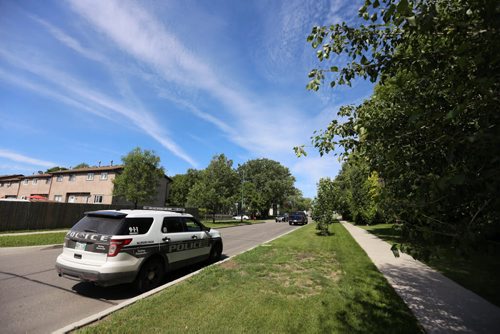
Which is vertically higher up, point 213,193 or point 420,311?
point 213,193

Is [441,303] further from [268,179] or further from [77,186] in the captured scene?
[268,179]

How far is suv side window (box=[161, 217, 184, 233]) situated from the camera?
711cm

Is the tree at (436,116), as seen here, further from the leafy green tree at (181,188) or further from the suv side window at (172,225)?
the leafy green tree at (181,188)

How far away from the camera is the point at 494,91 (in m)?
2.39

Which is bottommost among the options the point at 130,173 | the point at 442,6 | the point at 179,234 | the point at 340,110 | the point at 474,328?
the point at 474,328

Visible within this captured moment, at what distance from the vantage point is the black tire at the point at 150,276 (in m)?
6.09

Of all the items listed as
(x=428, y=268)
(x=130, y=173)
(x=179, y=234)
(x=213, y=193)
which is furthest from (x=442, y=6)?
(x=213, y=193)

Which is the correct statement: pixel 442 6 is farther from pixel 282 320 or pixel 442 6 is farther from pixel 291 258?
pixel 291 258

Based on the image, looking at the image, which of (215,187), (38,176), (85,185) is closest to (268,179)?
(215,187)

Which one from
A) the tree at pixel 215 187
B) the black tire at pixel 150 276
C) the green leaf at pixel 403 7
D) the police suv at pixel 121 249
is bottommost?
the black tire at pixel 150 276

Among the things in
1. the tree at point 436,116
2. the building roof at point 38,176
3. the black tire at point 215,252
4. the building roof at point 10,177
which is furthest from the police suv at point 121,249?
the building roof at point 10,177

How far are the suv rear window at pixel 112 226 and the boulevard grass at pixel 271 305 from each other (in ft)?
4.99

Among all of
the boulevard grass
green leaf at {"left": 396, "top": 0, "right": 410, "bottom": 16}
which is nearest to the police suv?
the boulevard grass

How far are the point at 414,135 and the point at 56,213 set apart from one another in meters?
24.9
